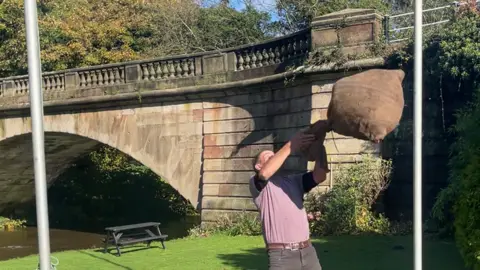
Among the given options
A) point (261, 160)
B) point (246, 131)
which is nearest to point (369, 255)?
point (261, 160)

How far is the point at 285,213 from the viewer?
382 centimetres

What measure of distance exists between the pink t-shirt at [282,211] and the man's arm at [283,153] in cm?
20

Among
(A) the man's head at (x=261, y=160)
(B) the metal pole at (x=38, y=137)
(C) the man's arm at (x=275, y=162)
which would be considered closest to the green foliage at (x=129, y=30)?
(B) the metal pole at (x=38, y=137)

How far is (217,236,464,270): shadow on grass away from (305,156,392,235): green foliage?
488mm

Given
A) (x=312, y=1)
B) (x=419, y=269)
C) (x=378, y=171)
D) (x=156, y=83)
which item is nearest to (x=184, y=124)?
(x=156, y=83)

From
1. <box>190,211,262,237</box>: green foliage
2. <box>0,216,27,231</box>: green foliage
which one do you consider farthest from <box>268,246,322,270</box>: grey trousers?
<box>0,216,27,231</box>: green foliage

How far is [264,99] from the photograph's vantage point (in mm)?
12883

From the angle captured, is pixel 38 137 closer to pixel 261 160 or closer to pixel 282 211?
pixel 261 160

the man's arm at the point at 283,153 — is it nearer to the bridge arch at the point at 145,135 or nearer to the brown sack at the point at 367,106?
the brown sack at the point at 367,106

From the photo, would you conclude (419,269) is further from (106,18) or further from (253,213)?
(106,18)

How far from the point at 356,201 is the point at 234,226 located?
129 inches

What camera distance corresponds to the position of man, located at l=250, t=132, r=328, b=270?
12.4 feet

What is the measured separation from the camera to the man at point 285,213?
3.79m

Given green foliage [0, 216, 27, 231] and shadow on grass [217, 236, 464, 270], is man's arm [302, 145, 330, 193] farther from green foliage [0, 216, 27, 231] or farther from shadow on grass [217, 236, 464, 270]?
green foliage [0, 216, 27, 231]
